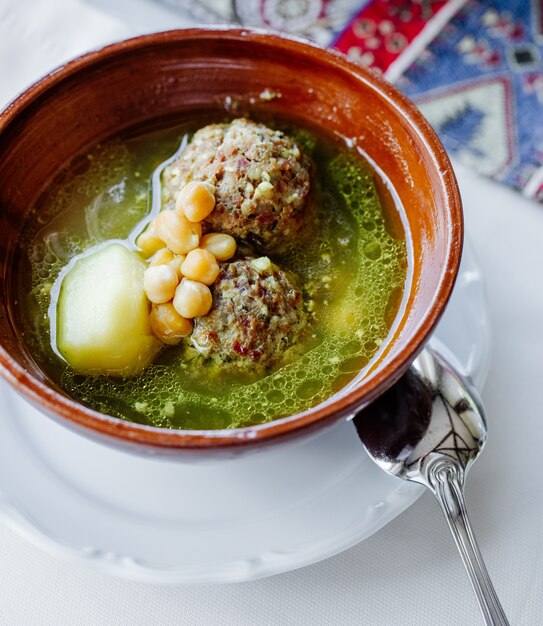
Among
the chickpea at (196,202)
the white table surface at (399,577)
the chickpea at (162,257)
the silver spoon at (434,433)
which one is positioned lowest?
the white table surface at (399,577)

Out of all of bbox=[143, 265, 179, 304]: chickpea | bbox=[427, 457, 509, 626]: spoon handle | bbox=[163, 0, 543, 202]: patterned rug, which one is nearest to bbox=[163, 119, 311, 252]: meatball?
bbox=[143, 265, 179, 304]: chickpea

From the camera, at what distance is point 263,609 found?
169 centimetres

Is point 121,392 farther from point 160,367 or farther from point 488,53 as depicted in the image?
point 488,53

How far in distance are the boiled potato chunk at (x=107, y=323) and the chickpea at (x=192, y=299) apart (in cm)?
10

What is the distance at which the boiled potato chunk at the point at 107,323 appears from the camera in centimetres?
165

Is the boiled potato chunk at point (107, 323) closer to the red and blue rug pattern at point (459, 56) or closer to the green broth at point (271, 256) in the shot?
the green broth at point (271, 256)

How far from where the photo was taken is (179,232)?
168 cm

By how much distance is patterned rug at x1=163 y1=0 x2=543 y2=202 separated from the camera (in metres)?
2.43

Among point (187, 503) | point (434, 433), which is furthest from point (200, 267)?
point (434, 433)

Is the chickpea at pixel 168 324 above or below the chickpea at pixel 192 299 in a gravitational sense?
below

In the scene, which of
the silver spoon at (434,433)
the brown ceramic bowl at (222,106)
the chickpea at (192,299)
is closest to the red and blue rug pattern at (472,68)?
the brown ceramic bowl at (222,106)

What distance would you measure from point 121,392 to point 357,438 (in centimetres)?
53

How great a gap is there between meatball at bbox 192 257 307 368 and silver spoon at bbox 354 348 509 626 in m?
0.26

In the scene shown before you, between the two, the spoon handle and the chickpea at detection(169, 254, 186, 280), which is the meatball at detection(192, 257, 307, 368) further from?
the spoon handle
